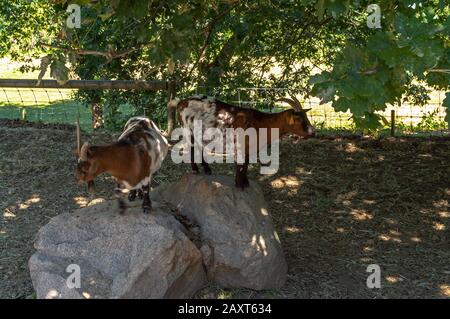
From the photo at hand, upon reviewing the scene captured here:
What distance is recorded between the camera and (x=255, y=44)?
7.90m

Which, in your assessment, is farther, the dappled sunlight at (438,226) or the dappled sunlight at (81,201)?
the dappled sunlight at (81,201)

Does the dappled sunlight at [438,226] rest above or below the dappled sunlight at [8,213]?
below

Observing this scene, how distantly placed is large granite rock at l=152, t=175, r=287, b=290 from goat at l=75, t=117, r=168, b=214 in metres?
0.45

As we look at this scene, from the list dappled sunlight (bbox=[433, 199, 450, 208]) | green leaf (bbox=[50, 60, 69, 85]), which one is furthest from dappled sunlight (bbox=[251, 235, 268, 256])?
dappled sunlight (bbox=[433, 199, 450, 208])

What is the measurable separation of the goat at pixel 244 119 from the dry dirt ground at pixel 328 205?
41.8 inches

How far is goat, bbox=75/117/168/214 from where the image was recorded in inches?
163

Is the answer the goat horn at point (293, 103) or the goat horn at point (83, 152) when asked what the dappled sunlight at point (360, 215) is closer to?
the goat horn at point (293, 103)

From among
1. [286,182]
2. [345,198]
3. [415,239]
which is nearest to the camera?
[415,239]

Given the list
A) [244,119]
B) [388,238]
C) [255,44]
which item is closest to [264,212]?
[244,119]

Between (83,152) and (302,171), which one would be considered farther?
(302,171)

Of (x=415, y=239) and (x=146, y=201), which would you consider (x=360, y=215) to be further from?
Answer: (x=146, y=201)

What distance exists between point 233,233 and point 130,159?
3.35 ft

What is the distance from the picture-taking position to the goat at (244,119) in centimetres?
513

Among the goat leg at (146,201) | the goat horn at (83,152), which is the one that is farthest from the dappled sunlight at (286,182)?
the goat horn at (83,152)
